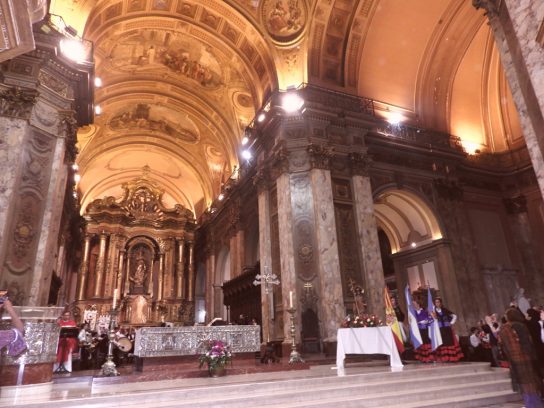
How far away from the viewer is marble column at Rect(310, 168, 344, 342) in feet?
34.3

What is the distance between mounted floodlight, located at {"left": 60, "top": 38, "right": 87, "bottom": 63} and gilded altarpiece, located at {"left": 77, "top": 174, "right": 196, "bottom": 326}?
13.8 m

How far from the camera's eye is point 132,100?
18562mm

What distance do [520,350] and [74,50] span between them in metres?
11.7

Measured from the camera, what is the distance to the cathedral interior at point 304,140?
9.46 meters

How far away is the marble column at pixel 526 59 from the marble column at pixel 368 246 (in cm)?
693

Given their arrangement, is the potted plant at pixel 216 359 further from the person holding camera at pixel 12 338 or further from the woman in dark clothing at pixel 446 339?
the woman in dark clothing at pixel 446 339

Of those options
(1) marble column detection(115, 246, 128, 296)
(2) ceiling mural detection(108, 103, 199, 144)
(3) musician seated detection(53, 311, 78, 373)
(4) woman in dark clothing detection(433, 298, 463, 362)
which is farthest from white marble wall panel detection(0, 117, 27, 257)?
(1) marble column detection(115, 246, 128, 296)

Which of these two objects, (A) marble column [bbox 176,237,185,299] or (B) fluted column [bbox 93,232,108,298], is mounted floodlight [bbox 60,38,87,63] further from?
(A) marble column [bbox 176,237,185,299]

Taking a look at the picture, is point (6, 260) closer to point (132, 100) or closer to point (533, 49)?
point (533, 49)

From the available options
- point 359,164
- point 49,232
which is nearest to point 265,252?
point 359,164

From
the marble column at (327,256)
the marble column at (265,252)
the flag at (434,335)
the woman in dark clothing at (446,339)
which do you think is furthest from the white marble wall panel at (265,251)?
the woman in dark clothing at (446,339)

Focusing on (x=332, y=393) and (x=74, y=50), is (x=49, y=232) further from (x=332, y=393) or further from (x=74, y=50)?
(x=332, y=393)

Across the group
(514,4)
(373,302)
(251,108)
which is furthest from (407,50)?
(514,4)

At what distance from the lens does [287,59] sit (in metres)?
13.9
